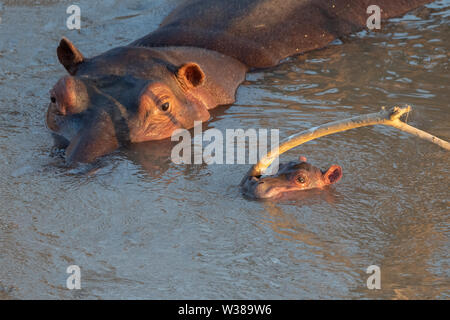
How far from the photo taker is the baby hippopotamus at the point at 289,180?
414 cm

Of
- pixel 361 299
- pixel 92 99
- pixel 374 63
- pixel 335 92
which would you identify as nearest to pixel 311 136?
pixel 361 299

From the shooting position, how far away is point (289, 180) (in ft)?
13.7

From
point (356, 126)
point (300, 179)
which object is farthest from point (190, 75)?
point (356, 126)

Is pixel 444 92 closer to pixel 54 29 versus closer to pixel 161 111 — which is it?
pixel 161 111

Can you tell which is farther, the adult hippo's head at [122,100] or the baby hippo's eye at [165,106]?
the baby hippo's eye at [165,106]

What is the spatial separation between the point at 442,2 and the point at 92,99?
4.58m

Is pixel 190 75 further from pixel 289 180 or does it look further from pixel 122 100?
pixel 289 180

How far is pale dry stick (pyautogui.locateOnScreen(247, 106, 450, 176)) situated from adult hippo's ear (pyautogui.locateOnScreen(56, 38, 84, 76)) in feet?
6.46

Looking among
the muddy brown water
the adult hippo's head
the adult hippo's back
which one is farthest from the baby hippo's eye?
the adult hippo's back

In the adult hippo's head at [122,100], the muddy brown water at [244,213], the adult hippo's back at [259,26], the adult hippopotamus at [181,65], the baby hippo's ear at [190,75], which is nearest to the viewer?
the muddy brown water at [244,213]

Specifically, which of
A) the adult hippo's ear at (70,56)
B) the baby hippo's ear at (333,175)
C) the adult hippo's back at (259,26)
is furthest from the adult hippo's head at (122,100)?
the baby hippo's ear at (333,175)

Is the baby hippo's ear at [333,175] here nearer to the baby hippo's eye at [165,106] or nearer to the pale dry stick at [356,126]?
the pale dry stick at [356,126]

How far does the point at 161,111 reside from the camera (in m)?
5.26

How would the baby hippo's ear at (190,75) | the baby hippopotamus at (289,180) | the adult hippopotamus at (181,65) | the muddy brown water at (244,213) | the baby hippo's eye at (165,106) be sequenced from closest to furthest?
the muddy brown water at (244,213) → the baby hippopotamus at (289,180) → the adult hippopotamus at (181,65) → the baby hippo's eye at (165,106) → the baby hippo's ear at (190,75)
